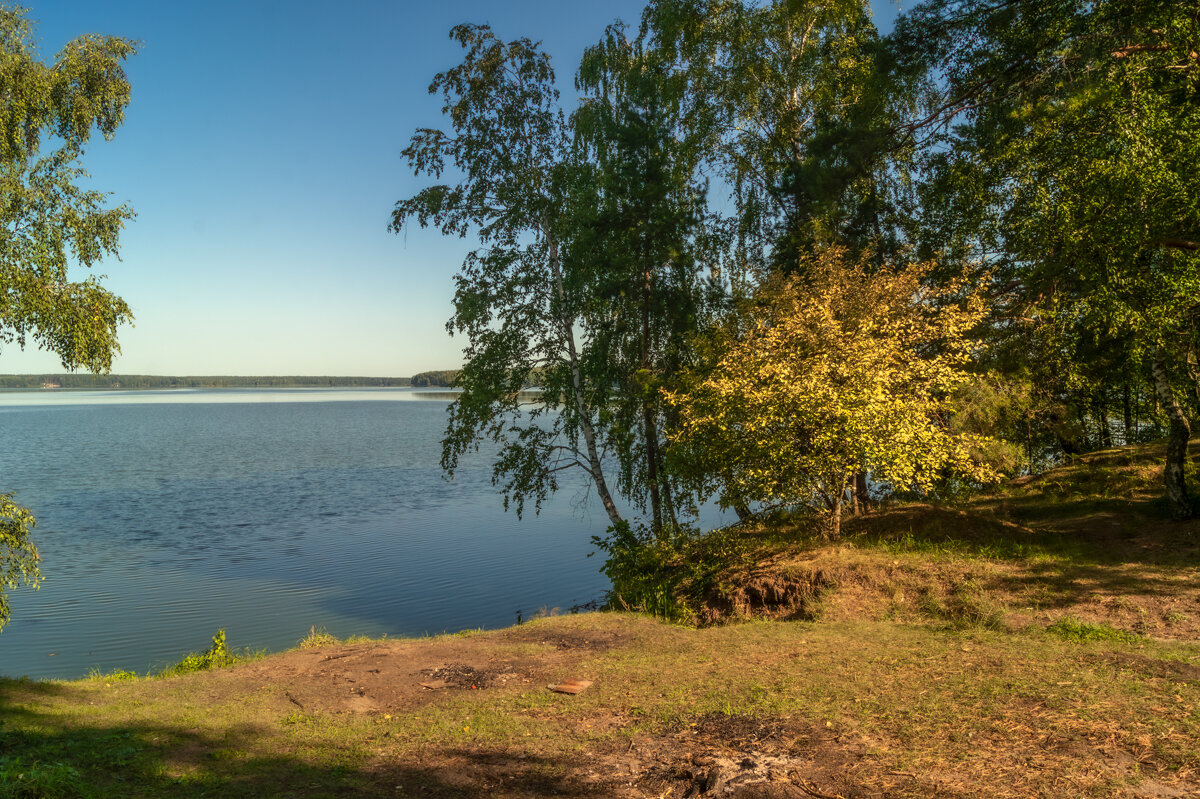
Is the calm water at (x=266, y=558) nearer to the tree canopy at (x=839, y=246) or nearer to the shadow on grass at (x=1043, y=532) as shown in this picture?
the tree canopy at (x=839, y=246)

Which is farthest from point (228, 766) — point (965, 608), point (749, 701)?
point (965, 608)

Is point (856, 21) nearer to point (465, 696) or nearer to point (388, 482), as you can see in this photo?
point (465, 696)

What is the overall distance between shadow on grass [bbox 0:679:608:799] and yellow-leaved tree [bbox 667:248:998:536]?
267 inches

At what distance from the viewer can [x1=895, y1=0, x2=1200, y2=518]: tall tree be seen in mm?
10398

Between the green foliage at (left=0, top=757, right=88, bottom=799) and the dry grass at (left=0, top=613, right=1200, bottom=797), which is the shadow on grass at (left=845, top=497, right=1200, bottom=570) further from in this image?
the green foliage at (left=0, top=757, right=88, bottom=799)

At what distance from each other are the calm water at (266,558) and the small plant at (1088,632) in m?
11.0

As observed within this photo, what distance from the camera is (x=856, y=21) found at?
17.4 meters

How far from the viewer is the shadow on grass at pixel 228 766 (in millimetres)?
5059

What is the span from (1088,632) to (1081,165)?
7.79 metres

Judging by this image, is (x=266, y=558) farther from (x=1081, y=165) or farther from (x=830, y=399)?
(x=1081, y=165)

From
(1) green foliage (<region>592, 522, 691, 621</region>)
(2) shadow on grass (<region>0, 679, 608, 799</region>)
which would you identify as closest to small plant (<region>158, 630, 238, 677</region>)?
(2) shadow on grass (<region>0, 679, 608, 799</region>)

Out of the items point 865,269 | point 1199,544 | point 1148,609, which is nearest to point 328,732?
point 1148,609

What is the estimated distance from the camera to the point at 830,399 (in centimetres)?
1061

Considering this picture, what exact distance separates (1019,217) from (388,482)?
31.4 meters
